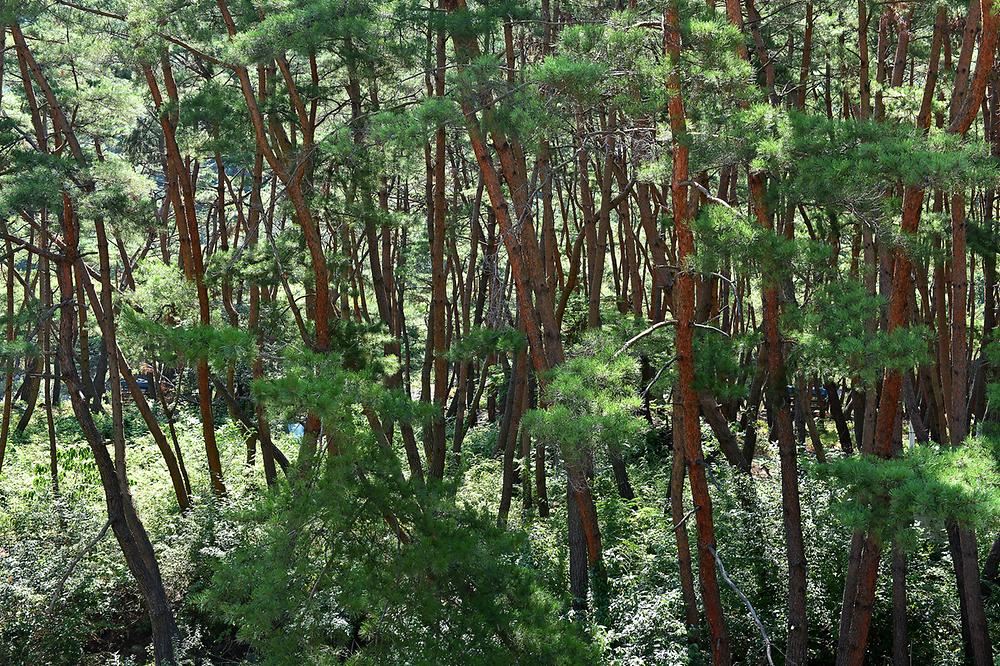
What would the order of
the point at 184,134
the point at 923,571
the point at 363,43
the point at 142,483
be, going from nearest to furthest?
1. the point at 363,43
2. the point at 923,571
3. the point at 184,134
4. the point at 142,483

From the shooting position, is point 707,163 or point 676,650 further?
point 676,650

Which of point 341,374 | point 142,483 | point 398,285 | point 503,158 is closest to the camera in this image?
point 341,374

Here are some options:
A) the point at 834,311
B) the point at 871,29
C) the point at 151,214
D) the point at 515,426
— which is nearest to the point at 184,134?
Result: the point at 151,214

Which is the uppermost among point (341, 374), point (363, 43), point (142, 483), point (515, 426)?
point (363, 43)

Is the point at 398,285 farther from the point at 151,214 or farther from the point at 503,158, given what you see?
the point at 503,158

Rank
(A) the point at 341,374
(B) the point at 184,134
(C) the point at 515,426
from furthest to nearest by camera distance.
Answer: (C) the point at 515,426 → (B) the point at 184,134 → (A) the point at 341,374

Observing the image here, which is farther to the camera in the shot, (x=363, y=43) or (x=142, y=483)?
(x=142, y=483)

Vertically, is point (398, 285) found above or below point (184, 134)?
below

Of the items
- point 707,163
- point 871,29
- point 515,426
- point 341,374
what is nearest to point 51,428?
point 515,426

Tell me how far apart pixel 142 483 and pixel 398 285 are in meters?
6.44

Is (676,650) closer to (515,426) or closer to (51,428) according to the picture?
(515,426)

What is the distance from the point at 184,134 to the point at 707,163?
242 inches

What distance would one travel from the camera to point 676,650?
25.1 ft

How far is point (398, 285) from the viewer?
18016 mm
